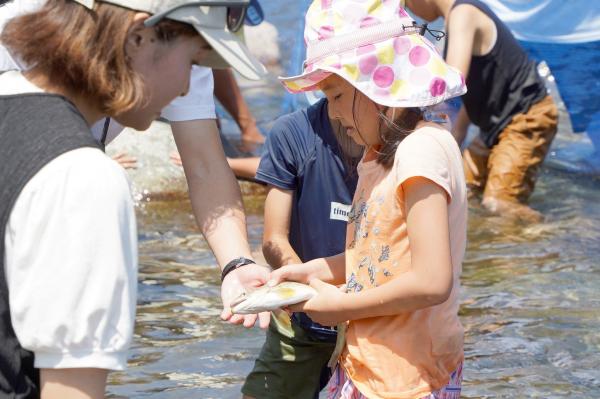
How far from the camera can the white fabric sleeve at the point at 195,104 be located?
322 centimetres

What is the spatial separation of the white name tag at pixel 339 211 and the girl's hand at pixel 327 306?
0.62 m

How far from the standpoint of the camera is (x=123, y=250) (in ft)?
6.20

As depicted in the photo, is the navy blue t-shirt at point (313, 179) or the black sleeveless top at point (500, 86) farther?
the black sleeveless top at point (500, 86)

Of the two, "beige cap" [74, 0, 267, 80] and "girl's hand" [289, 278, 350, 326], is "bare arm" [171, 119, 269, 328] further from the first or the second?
"beige cap" [74, 0, 267, 80]

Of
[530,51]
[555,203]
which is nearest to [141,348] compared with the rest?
[555,203]

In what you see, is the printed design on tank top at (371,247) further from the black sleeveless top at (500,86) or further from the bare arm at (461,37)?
the black sleeveless top at (500,86)

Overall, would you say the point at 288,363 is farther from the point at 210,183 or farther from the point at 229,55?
the point at 229,55

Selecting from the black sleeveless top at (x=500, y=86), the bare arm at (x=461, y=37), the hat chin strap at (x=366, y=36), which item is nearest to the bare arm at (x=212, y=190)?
the hat chin strap at (x=366, y=36)

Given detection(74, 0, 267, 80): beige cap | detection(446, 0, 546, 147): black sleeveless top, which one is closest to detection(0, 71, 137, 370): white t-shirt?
detection(74, 0, 267, 80): beige cap

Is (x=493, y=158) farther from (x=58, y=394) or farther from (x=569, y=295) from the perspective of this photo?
(x=58, y=394)

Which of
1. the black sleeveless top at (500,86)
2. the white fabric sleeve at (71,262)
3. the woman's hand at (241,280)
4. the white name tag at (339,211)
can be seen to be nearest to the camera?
the white fabric sleeve at (71,262)

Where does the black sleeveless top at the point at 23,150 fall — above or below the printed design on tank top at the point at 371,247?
above

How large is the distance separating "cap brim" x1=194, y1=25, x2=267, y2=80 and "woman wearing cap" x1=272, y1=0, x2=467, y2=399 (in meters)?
0.58

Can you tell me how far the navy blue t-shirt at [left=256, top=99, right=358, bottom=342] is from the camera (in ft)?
11.9
